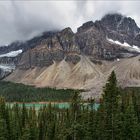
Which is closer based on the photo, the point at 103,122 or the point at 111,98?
the point at 111,98

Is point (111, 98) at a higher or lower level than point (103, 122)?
higher

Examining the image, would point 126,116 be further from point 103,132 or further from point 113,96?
point 113,96

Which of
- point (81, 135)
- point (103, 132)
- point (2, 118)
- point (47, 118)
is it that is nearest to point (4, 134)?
point (2, 118)

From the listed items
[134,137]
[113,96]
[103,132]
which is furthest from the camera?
[134,137]

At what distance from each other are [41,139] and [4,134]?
3096 centimetres

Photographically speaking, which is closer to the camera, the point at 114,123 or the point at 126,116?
the point at 114,123

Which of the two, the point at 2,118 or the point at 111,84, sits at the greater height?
the point at 111,84

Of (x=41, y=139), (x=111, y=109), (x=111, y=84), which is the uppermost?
(x=111, y=84)

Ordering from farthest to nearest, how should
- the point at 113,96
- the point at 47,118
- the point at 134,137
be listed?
the point at 47,118
the point at 134,137
the point at 113,96

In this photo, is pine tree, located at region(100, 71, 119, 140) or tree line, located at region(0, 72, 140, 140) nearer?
pine tree, located at region(100, 71, 119, 140)

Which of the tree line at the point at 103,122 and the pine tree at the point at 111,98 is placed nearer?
the pine tree at the point at 111,98

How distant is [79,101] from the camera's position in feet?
186

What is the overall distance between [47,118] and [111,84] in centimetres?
8145

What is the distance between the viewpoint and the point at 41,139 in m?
109
